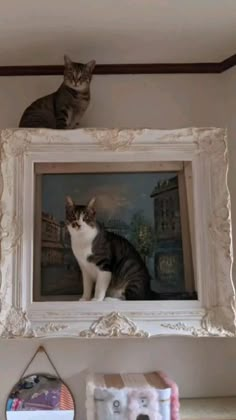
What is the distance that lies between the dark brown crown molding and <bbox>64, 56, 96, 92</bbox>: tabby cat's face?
0.18m

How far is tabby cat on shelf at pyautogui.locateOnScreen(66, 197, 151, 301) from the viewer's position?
1389 millimetres

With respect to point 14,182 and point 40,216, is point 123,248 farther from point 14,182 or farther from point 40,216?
point 14,182

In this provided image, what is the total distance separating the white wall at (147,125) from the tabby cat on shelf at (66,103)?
0.14 meters

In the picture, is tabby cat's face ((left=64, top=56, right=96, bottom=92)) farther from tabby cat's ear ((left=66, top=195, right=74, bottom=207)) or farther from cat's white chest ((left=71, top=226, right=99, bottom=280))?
cat's white chest ((left=71, top=226, right=99, bottom=280))

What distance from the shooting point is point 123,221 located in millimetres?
1481

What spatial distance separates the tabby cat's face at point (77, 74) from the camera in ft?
4.83

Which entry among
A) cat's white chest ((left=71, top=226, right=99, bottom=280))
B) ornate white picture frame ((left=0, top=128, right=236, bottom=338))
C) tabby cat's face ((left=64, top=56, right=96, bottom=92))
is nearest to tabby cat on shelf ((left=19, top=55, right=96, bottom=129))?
tabby cat's face ((left=64, top=56, right=96, bottom=92))

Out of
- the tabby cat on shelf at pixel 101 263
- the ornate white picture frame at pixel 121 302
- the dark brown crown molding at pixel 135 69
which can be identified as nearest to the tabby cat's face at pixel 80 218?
the tabby cat on shelf at pixel 101 263

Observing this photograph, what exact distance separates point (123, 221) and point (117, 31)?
0.63 metres

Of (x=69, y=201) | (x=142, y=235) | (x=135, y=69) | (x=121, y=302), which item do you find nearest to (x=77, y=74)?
(x=135, y=69)

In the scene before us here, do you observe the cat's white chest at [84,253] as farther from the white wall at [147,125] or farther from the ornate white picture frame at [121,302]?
the white wall at [147,125]

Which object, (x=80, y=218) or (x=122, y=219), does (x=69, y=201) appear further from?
(x=122, y=219)

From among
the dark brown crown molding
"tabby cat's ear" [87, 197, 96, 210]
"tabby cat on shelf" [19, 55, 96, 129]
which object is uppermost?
the dark brown crown molding

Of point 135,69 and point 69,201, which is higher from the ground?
point 135,69
